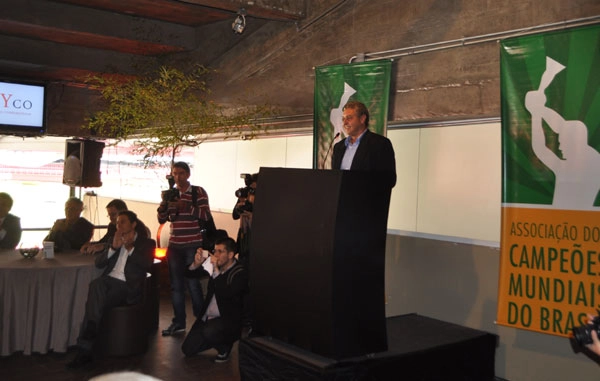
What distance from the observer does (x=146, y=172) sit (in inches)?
387

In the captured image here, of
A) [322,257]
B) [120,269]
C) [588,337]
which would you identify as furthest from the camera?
[120,269]

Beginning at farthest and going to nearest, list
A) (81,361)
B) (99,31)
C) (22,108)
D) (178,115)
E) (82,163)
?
(82,163) → (22,108) → (99,31) → (178,115) → (81,361)

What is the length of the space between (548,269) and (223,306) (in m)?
2.49

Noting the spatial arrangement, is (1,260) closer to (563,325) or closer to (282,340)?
(282,340)

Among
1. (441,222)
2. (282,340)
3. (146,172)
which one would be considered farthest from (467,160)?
(146,172)

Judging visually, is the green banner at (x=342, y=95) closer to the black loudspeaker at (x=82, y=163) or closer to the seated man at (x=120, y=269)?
the seated man at (x=120, y=269)

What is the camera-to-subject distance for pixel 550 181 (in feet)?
13.6

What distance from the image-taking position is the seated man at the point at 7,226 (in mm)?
6176

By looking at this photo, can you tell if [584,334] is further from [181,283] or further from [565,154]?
[181,283]

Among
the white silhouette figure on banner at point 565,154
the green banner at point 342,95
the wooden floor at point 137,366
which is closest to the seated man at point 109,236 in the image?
the wooden floor at point 137,366

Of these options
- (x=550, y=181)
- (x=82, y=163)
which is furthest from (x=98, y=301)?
(x=82, y=163)

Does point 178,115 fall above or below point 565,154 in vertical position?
above

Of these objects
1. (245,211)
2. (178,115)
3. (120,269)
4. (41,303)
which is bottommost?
(41,303)

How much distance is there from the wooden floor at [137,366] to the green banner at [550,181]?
7.13ft
